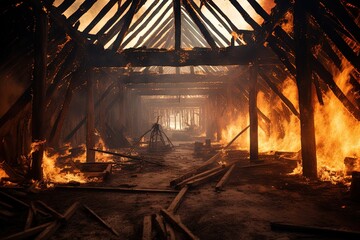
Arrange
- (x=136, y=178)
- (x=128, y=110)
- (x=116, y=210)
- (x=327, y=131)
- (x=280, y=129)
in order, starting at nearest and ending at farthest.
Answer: (x=116, y=210) < (x=136, y=178) < (x=327, y=131) < (x=280, y=129) < (x=128, y=110)

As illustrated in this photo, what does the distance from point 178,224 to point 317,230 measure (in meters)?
1.64

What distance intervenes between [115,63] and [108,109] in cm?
646

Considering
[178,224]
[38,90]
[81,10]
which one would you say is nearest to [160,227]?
[178,224]

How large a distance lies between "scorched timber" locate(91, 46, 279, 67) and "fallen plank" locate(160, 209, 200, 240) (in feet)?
19.1

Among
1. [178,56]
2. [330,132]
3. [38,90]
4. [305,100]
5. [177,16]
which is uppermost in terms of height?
[177,16]

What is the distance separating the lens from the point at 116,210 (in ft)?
13.9

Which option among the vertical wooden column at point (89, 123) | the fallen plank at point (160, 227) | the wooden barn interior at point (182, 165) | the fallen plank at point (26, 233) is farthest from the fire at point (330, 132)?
the vertical wooden column at point (89, 123)

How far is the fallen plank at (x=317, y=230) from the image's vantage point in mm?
2945

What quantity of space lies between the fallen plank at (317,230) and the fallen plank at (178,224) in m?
1.06

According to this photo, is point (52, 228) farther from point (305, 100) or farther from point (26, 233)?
point (305, 100)

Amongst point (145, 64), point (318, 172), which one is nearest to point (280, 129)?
point (318, 172)

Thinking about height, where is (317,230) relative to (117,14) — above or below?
below

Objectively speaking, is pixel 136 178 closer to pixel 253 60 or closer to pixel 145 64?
pixel 145 64

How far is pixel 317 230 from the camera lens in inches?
Answer: 122
